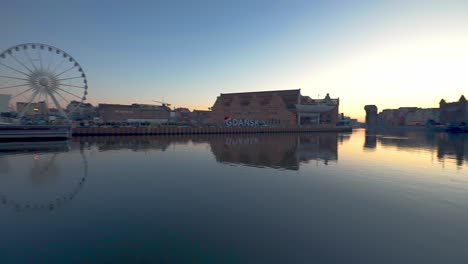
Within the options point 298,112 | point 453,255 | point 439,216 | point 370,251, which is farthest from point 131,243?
point 298,112

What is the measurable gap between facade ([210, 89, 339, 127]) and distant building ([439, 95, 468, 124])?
136 metres

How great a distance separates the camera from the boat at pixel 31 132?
49.2 meters

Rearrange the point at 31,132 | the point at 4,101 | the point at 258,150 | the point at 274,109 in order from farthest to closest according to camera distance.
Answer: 1. the point at 274,109
2. the point at 4,101
3. the point at 31,132
4. the point at 258,150

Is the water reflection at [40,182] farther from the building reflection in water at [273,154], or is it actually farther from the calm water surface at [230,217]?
the building reflection in water at [273,154]

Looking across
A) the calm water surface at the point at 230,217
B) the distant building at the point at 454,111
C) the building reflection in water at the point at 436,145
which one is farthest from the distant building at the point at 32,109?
the distant building at the point at 454,111

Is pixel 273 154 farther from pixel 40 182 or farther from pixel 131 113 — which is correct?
pixel 131 113

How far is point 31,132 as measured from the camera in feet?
167

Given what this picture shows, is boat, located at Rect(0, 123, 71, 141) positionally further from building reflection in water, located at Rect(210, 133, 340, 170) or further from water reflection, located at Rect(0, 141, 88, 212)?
building reflection in water, located at Rect(210, 133, 340, 170)

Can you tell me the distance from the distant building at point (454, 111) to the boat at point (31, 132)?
25143 centimetres

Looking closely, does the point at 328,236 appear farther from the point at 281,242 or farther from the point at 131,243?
Result: the point at 131,243

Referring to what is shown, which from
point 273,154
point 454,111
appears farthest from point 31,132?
point 454,111

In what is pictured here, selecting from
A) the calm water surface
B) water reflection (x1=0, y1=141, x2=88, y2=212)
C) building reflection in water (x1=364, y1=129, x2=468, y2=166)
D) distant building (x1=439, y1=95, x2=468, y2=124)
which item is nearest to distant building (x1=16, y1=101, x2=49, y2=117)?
water reflection (x1=0, y1=141, x2=88, y2=212)

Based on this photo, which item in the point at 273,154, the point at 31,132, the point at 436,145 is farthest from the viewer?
the point at 436,145

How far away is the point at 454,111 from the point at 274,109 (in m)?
179
